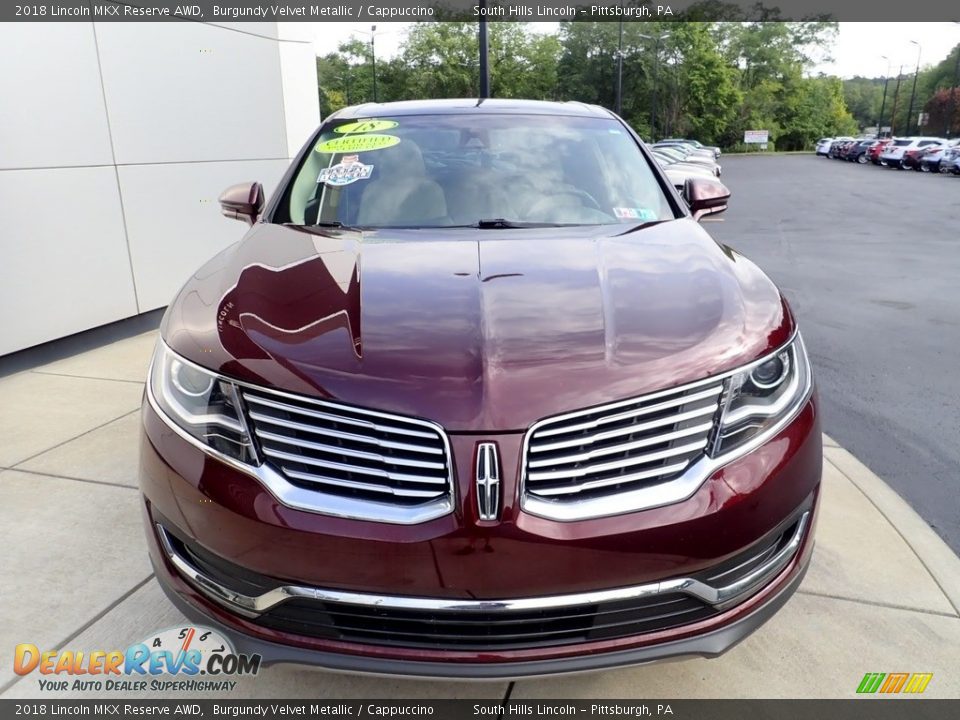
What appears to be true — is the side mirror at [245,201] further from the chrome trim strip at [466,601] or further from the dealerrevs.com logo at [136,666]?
the chrome trim strip at [466,601]

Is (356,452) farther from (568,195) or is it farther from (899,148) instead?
(899,148)

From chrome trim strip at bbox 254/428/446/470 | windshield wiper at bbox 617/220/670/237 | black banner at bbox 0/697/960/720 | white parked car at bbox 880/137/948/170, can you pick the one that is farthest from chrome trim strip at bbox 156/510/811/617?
white parked car at bbox 880/137/948/170

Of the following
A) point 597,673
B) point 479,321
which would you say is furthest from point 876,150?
point 597,673

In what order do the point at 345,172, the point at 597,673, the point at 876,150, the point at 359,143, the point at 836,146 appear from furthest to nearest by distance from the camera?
the point at 836,146 → the point at 876,150 → the point at 359,143 → the point at 345,172 → the point at 597,673

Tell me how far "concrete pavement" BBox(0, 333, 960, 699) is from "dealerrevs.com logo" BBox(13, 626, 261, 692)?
0.04 metres

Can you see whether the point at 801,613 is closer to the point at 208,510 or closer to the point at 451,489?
the point at 451,489

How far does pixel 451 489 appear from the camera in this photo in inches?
62.2

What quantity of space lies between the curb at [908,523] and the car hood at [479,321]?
1.40 meters

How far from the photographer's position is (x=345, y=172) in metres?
3.10

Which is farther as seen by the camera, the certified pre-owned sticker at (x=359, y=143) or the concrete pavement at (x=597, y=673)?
the certified pre-owned sticker at (x=359, y=143)

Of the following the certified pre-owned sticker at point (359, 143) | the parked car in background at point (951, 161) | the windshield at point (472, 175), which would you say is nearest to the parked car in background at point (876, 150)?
the parked car in background at point (951, 161)

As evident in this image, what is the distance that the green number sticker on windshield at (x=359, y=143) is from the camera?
3.20 m

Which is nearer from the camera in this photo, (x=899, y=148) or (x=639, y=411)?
(x=639, y=411)

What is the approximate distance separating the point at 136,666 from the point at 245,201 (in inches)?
78.4
